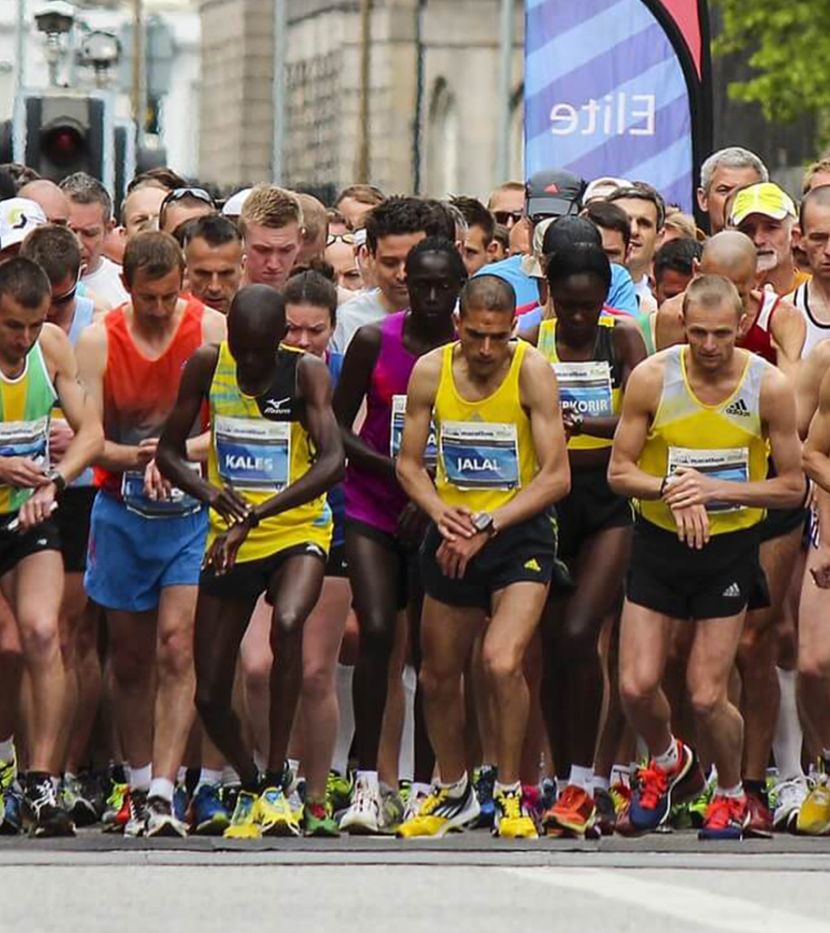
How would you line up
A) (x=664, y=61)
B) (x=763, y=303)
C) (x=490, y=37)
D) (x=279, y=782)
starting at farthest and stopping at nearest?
(x=490, y=37)
(x=664, y=61)
(x=763, y=303)
(x=279, y=782)

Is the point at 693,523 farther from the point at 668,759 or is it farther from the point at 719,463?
the point at 668,759

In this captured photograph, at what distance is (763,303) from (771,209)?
1.00 metres

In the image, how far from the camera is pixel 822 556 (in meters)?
13.0

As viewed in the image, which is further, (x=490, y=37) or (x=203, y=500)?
(x=490, y=37)

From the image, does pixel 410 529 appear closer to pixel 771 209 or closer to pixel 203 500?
pixel 203 500

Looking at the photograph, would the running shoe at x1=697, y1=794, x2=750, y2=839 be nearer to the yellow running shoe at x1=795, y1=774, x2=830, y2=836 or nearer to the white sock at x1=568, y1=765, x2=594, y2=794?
the yellow running shoe at x1=795, y1=774, x2=830, y2=836

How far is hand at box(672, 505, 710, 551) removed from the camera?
1259cm

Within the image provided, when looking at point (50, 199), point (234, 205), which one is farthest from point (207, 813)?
point (234, 205)

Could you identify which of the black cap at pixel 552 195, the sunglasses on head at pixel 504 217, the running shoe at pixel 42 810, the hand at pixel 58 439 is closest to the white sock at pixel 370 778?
the running shoe at pixel 42 810

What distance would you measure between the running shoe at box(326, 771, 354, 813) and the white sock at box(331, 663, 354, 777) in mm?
37

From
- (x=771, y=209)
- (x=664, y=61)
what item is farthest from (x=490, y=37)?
(x=771, y=209)

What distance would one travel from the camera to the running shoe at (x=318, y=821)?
1278 cm

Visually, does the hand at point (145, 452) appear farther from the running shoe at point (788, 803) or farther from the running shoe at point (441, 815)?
the running shoe at point (788, 803)

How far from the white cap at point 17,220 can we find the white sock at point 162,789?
7.67 ft
